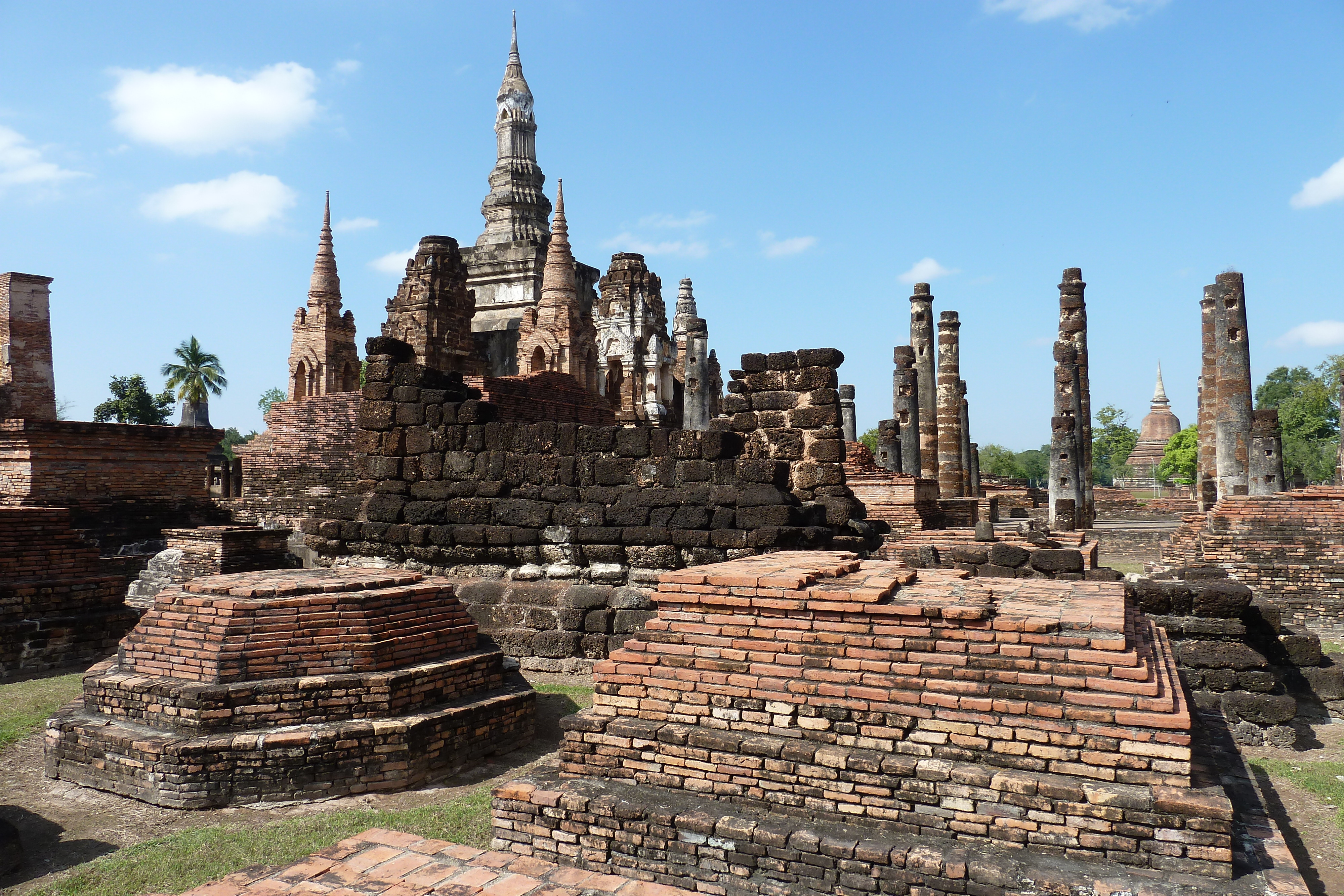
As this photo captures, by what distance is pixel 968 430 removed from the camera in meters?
29.2

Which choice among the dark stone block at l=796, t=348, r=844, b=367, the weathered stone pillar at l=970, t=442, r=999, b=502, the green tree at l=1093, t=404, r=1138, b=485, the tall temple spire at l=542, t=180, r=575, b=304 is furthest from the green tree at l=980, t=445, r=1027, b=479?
the dark stone block at l=796, t=348, r=844, b=367

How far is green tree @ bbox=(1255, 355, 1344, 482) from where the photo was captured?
4816cm

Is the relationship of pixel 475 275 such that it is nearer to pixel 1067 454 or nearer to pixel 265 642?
pixel 1067 454

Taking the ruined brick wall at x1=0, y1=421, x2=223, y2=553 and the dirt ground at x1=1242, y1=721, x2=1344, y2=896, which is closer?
the dirt ground at x1=1242, y1=721, x2=1344, y2=896

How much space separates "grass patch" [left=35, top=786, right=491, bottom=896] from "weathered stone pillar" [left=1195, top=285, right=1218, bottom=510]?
17761mm

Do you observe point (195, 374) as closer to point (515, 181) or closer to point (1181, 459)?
point (515, 181)

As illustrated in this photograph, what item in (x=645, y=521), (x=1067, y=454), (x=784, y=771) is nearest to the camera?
(x=784, y=771)

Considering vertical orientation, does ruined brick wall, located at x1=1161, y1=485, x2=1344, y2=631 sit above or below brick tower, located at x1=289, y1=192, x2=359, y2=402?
below

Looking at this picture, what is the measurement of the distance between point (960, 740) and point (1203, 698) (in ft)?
12.8

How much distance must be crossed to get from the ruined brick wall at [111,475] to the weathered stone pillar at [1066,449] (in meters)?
17.5

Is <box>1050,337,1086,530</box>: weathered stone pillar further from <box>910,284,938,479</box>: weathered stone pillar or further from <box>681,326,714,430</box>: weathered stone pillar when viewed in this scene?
<box>681,326,714,430</box>: weathered stone pillar

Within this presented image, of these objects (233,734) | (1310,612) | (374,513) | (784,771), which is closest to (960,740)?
(784,771)

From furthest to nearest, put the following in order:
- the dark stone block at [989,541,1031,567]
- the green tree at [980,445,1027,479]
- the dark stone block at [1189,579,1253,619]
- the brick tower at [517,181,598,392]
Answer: the green tree at [980,445,1027,479]
the brick tower at [517,181,598,392]
the dark stone block at [989,541,1031,567]
the dark stone block at [1189,579,1253,619]

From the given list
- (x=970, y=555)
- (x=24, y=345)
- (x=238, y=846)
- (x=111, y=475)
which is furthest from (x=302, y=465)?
(x=238, y=846)
